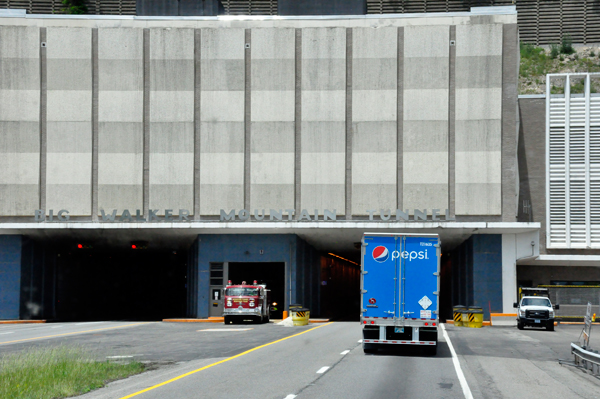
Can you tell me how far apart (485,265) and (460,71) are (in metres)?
13.4

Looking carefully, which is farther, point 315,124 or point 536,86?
point 536,86

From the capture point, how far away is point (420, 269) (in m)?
22.8

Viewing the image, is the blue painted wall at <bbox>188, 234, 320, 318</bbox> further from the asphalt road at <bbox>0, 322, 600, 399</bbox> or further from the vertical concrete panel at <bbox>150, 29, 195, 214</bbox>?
the asphalt road at <bbox>0, 322, 600, 399</bbox>

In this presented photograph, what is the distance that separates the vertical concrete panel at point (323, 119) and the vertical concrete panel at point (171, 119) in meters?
7.98

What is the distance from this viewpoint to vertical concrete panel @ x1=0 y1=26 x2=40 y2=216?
51250mm

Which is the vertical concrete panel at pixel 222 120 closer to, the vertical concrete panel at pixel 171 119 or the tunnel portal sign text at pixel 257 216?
the vertical concrete panel at pixel 171 119

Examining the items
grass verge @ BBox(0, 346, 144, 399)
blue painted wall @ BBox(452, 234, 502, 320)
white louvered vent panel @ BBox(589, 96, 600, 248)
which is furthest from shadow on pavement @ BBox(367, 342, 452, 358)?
white louvered vent panel @ BBox(589, 96, 600, 248)

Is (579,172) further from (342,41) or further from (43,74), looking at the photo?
(43,74)

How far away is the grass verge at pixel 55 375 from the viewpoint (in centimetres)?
1446

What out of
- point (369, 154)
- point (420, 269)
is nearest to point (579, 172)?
point (369, 154)

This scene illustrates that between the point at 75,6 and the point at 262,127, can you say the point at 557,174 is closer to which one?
the point at 262,127

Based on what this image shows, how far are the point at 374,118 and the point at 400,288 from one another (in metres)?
30.0

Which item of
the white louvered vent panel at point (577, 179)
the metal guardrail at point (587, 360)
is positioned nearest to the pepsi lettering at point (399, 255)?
the metal guardrail at point (587, 360)

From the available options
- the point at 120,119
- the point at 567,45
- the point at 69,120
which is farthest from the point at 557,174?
the point at 567,45
